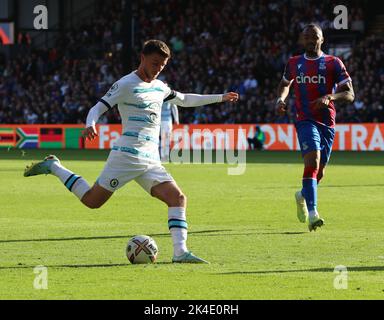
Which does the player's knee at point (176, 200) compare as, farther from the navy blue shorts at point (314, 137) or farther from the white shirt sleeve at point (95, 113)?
the navy blue shorts at point (314, 137)

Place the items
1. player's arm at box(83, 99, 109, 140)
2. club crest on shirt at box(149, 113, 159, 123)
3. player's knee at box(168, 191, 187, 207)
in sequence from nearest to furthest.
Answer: player's arm at box(83, 99, 109, 140)
player's knee at box(168, 191, 187, 207)
club crest on shirt at box(149, 113, 159, 123)

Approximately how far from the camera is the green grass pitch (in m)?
8.62

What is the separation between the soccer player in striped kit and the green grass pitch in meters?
0.76

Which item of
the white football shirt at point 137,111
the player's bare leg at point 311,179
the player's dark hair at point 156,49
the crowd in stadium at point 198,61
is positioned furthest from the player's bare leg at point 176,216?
the crowd in stadium at point 198,61

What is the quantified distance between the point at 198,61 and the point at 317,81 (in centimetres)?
2927

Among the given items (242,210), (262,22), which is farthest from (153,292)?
(262,22)

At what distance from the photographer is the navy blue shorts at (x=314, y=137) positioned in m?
13.3

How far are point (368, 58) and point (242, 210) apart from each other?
2337 cm

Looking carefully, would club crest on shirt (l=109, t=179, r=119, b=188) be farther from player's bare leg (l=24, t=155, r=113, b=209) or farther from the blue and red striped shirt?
the blue and red striped shirt

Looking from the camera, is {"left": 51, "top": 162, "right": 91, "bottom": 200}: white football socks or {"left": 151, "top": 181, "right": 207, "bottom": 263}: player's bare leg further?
{"left": 51, "top": 162, "right": 91, "bottom": 200}: white football socks

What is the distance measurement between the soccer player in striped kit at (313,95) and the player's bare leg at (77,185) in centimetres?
329

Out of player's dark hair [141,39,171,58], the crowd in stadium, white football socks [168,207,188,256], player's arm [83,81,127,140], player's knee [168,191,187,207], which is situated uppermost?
the crowd in stadium

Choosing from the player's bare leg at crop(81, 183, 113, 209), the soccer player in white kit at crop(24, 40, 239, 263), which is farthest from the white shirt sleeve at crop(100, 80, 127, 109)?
the player's bare leg at crop(81, 183, 113, 209)

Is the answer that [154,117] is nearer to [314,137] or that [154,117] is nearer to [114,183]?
[114,183]
